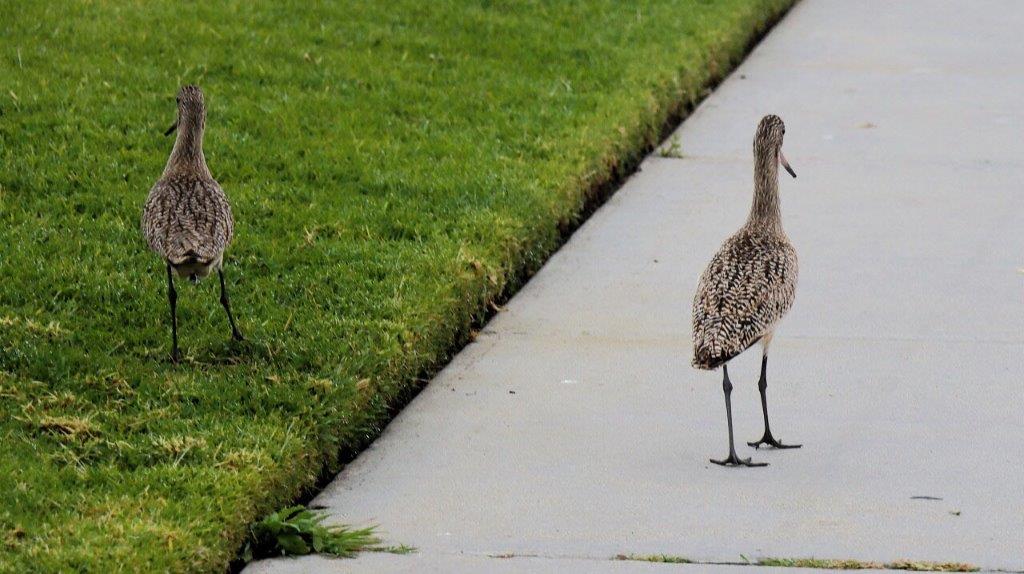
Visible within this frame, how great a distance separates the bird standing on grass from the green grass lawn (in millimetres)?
1354

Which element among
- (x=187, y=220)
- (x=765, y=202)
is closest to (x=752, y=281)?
(x=765, y=202)

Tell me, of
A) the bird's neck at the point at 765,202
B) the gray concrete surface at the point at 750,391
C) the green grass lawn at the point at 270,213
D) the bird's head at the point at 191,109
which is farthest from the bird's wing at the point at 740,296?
the bird's head at the point at 191,109

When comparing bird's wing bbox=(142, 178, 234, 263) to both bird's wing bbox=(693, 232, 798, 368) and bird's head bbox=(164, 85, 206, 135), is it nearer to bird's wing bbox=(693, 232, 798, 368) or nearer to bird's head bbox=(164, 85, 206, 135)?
bird's head bbox=(164, 85, 206, 135)

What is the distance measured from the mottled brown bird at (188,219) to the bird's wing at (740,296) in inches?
74.7

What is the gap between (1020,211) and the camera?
9188mm

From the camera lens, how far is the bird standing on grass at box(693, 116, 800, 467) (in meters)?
6.10

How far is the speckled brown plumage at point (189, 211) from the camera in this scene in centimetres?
647

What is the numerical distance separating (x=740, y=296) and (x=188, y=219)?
2.20 m

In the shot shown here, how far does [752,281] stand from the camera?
646 cm

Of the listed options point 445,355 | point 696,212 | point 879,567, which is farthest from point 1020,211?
point 879,567

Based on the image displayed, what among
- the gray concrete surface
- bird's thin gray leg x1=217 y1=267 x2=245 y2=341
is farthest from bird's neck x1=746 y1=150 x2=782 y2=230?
bird's thin gray leg x1=217 y1=267 x2=245 y2=341

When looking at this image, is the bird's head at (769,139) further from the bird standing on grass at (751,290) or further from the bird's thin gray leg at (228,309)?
the bird's thin gray leg at (228,309)

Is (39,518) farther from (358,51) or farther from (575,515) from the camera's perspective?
(358,51)

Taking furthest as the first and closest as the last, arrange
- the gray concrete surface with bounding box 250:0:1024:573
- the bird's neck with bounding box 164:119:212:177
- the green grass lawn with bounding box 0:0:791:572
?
the bird's neck with bounding box 164:119:212:177 → the green grass lawn with bounding box 0:0:791:572 → the gray concrete surface with bounding box 250:0:1024:573
